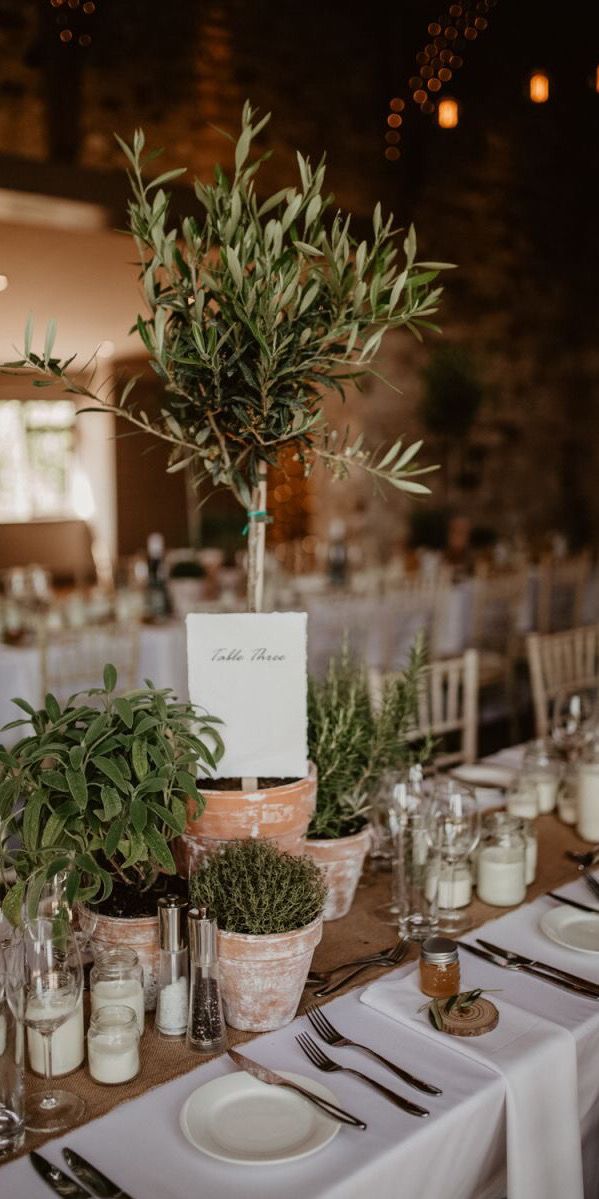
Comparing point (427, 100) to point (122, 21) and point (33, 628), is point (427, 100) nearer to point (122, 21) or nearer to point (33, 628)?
point (122, 21)

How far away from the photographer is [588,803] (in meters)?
1.92

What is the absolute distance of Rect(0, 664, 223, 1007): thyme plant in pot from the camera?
1199mm

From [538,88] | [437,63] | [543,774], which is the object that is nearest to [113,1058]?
[543,774]

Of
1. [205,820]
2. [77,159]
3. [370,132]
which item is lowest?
[205,820]

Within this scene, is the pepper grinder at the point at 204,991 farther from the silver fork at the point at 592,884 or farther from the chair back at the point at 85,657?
the chair back at the point at 85,657

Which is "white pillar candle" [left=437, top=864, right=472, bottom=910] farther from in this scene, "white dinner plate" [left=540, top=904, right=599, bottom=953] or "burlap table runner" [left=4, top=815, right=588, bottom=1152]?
"white dinner plate" [left=540, top=904, right=599, bottom=953]

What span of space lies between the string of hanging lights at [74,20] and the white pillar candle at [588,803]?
454 cm

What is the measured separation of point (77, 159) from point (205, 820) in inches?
208

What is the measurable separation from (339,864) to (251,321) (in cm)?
78

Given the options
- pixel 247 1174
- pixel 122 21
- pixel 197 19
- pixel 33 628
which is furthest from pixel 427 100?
pixel 247 1174

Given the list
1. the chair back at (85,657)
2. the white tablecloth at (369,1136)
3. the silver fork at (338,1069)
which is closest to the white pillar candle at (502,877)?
the white tablecloth at (369,1136)

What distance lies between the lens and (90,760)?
125 cm

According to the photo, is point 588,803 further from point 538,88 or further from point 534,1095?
point 538,88

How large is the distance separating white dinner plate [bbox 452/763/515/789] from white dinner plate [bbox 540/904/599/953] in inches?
24.4
